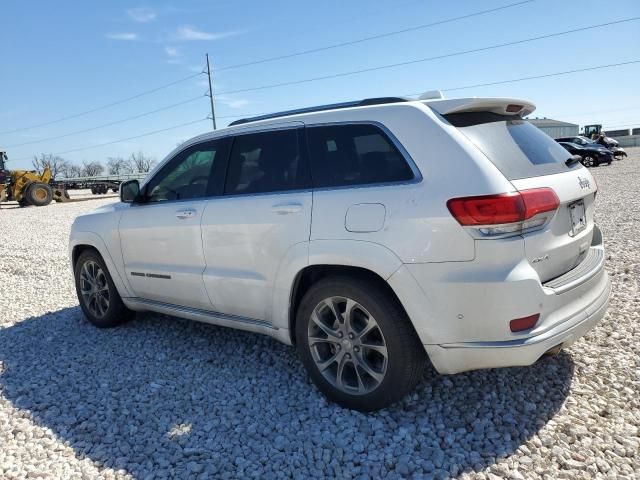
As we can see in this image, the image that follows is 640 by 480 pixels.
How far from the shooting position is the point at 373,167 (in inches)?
114

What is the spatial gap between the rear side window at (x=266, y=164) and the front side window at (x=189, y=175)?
0.61 ft

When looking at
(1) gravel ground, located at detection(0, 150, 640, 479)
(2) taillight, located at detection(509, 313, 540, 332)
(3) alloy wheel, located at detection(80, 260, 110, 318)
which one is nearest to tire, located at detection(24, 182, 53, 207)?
(3) alloy wheel, located at detection(80, 260, 110, 318)

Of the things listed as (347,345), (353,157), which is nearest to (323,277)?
(347,345)

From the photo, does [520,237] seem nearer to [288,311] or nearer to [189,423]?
[288,311]

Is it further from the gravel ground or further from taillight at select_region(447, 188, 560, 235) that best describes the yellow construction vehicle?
taillight at select_region(447, 188, 560, 235)

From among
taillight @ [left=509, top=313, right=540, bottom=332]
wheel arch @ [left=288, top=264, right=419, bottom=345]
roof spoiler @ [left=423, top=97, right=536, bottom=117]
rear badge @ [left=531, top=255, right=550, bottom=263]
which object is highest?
roof spoiler @ [left=423, top=97, right=536, bottom=117]

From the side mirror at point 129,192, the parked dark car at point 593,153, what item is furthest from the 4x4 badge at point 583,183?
the parked dark car at point 593,153

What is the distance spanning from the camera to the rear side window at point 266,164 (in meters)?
3.30

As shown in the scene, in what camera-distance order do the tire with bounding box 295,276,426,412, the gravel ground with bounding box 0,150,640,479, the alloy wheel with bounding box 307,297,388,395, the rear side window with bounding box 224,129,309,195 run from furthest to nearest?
the rear side window with bounding box 224,129,309,195 < the alloy wheel with bounding box 307,297,388,395 < the tire with bounding box 295,276,426,412 < the gravel ground with bounding box 0,150,640,479

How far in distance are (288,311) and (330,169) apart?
0.96 m

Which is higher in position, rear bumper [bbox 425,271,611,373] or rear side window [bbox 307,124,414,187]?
rear side window [bbox 307,124,414,187]

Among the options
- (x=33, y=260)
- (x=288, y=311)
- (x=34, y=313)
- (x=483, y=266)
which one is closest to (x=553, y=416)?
(x=483, y=266)

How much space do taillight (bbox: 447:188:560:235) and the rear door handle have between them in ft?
3.29

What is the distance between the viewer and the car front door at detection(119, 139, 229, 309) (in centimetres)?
379
